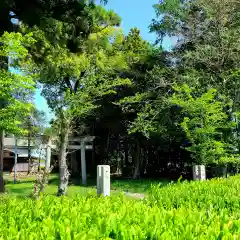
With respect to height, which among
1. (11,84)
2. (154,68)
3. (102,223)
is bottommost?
(102,223)

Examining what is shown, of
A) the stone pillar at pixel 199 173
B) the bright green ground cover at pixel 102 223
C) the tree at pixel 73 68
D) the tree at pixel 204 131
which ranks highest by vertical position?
the tree at pixel 73 68

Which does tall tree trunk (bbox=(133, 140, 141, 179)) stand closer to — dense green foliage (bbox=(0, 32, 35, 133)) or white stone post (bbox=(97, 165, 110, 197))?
dense green foliage (bbox=(0, 32, 35, 133))

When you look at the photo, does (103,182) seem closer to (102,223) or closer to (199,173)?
(102,223)

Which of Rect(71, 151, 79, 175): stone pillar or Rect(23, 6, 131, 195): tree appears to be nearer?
Rect(23, 6, 131, 195): tree

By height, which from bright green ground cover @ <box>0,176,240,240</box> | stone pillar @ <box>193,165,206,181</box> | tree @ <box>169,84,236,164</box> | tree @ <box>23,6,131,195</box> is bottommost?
bright green ground cover @ <box>0,176,240,240</box>

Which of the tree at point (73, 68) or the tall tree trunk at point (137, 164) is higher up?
the tree at point (73, 68)

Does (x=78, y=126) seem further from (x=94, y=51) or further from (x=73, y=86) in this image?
(x=94, y=51)

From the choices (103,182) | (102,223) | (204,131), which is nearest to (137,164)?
(204,131)

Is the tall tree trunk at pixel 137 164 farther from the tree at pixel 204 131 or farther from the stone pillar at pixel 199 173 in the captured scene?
the stone pillar at pixel 199 173

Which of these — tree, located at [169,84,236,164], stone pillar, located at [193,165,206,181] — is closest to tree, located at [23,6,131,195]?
tree, located at [169,84,236,164]

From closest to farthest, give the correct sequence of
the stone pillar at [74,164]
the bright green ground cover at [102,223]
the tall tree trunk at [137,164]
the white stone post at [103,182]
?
the bright green ground cover at [102,223], the white stone post at [103,182], the tall tree trunk at [137,164], the stone pillar at [74,164]

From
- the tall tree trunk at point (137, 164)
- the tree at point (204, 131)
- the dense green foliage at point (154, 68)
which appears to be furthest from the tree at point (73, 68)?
the tall tree trunk at point (137, 164)

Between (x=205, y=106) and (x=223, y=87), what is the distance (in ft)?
11.1

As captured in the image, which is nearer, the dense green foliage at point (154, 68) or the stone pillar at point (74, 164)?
the dense green foliage at point (154, 68)
